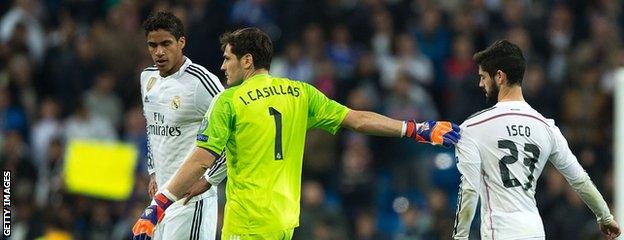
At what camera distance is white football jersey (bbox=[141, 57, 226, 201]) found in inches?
373

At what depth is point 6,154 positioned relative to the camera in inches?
650

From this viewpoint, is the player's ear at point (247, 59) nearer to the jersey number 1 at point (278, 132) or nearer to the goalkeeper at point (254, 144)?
the goalkeeper at point (254, 144)

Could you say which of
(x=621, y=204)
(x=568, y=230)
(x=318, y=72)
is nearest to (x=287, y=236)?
(x=621, y=204)

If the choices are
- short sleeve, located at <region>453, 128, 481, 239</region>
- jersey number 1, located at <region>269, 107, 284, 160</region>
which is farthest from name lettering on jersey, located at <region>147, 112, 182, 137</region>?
short sleeve, located at <region>453, 128, 481, 239</region>

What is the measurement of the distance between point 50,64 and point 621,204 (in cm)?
962

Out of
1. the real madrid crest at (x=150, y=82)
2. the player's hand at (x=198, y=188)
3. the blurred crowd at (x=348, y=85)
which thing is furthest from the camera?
the blurred crowd at (x=348, y=85)

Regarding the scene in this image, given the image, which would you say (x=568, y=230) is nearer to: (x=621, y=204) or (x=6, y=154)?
(x=621, y=204)

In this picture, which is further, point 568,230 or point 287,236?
point 568,230

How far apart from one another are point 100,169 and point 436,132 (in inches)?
289

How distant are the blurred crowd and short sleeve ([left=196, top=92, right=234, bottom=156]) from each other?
674 centimetres

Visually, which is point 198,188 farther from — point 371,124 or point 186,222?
point 371,124

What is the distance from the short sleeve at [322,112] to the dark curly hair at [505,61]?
1023 millimetres

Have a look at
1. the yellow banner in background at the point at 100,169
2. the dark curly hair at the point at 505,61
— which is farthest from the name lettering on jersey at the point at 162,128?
the yellow banner in background at the point at 100,169

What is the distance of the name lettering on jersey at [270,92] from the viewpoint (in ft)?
28.0
